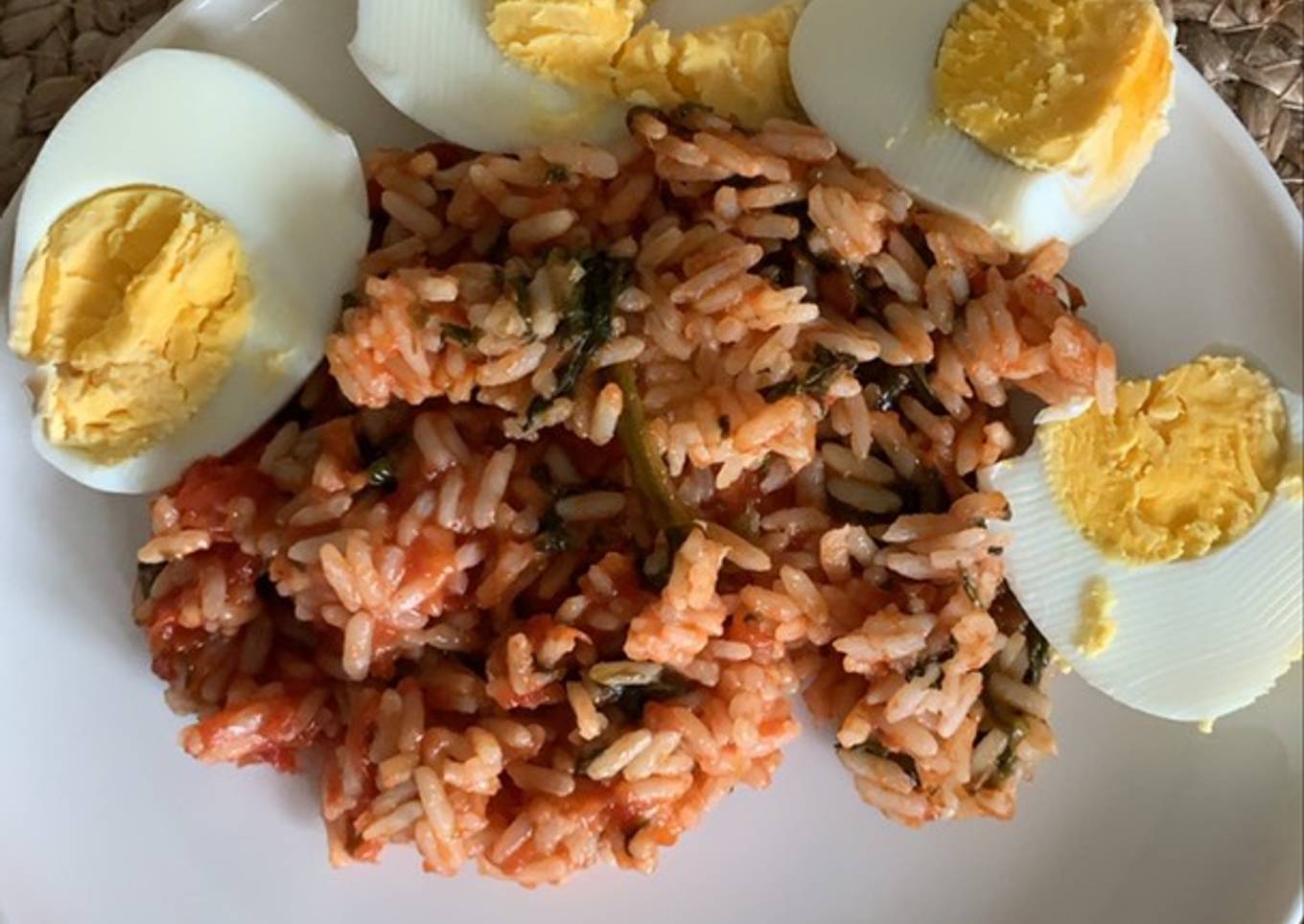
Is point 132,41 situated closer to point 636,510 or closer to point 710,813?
point 636,510

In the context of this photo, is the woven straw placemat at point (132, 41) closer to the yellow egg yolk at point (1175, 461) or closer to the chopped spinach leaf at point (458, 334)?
the yellow egg yolk at point (1175, 461)

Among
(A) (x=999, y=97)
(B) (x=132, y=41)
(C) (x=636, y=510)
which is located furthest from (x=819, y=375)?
(B) (x=132, y=41)

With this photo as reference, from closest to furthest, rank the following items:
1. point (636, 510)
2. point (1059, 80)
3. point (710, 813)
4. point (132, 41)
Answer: point (1059, 80), point (636, 510), point (710, 813), point (132, 41)

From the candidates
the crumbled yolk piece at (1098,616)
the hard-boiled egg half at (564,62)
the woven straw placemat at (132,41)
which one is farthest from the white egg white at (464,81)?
the crumbled yolk piece at (1098,616)

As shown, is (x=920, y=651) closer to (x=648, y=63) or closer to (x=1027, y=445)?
(x=1027, y=445)

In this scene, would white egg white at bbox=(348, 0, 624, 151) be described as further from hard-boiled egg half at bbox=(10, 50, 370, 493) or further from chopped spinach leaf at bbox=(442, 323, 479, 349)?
chopped spinach leaf at bbox=(442, 323, 479, 349)
